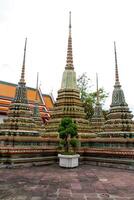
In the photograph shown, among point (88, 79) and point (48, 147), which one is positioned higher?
point (88, 79)

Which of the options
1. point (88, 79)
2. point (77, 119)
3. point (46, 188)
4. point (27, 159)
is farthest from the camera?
point (88, 79)

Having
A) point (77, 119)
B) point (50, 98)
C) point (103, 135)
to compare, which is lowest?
point (103, 135)

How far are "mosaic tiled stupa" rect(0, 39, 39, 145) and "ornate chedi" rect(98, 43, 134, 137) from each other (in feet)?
16.2

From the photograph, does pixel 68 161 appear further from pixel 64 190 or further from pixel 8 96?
pixel 8 96

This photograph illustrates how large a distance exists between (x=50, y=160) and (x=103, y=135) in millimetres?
3827

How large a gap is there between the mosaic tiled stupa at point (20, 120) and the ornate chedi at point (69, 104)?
6.86 ft

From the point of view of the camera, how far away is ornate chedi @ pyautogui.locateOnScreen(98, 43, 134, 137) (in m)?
13.6

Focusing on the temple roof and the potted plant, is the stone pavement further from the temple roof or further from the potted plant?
the temple roof

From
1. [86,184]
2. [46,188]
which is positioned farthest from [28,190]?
[86,184]

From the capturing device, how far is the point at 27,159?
38.7 ft

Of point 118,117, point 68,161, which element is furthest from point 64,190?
point 118,117

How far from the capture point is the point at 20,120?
13.9 m

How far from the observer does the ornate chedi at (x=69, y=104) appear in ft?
51.0

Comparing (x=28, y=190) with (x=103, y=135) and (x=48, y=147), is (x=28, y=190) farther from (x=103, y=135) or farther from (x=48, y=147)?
(x=103, y=135)
